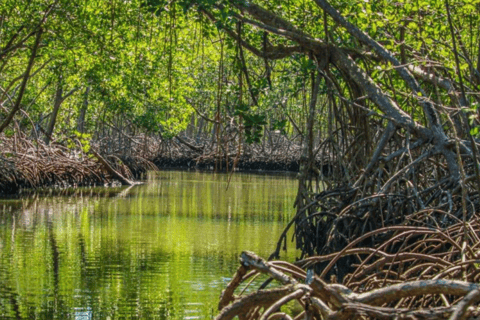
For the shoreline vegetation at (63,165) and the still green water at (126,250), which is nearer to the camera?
the still green water at (126,250)

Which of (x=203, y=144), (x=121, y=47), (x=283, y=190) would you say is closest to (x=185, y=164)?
(x=203, y=144)

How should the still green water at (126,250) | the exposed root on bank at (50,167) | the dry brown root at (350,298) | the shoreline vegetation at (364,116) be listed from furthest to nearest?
the exposed root on bank at (50,167) < the still green water at (126,250) < the shoreline vegetation at (364,116) < the dry brown root at (350,298)


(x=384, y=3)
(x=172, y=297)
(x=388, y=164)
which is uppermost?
(x=384, y=3)

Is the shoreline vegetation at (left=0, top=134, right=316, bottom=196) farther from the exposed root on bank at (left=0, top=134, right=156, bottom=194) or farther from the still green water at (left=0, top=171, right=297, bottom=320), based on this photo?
the still green water at (left=0, top=171, right=297, bottom=320)

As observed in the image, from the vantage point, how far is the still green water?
8.01m

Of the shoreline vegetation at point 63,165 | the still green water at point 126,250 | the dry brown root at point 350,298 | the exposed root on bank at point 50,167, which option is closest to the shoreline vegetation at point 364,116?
the dry brown root at point 350,298

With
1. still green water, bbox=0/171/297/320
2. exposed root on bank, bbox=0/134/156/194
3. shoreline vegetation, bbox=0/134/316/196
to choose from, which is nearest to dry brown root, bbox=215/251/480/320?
still green water, bbox=0/171/297/320

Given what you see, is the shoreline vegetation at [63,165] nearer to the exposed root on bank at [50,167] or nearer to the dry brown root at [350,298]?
the exposed root on bank at [50,167]

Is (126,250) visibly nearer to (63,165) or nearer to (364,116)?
(364,116)

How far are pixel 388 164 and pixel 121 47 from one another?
7.43 m

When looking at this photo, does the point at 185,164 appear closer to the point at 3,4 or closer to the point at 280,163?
the point at 280,163

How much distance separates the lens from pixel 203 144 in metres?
42.0

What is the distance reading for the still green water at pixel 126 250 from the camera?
8008mm

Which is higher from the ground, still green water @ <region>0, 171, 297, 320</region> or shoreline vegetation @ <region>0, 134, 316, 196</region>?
shoreline vegetation @ <region>0, 134, 316, 196</region>
